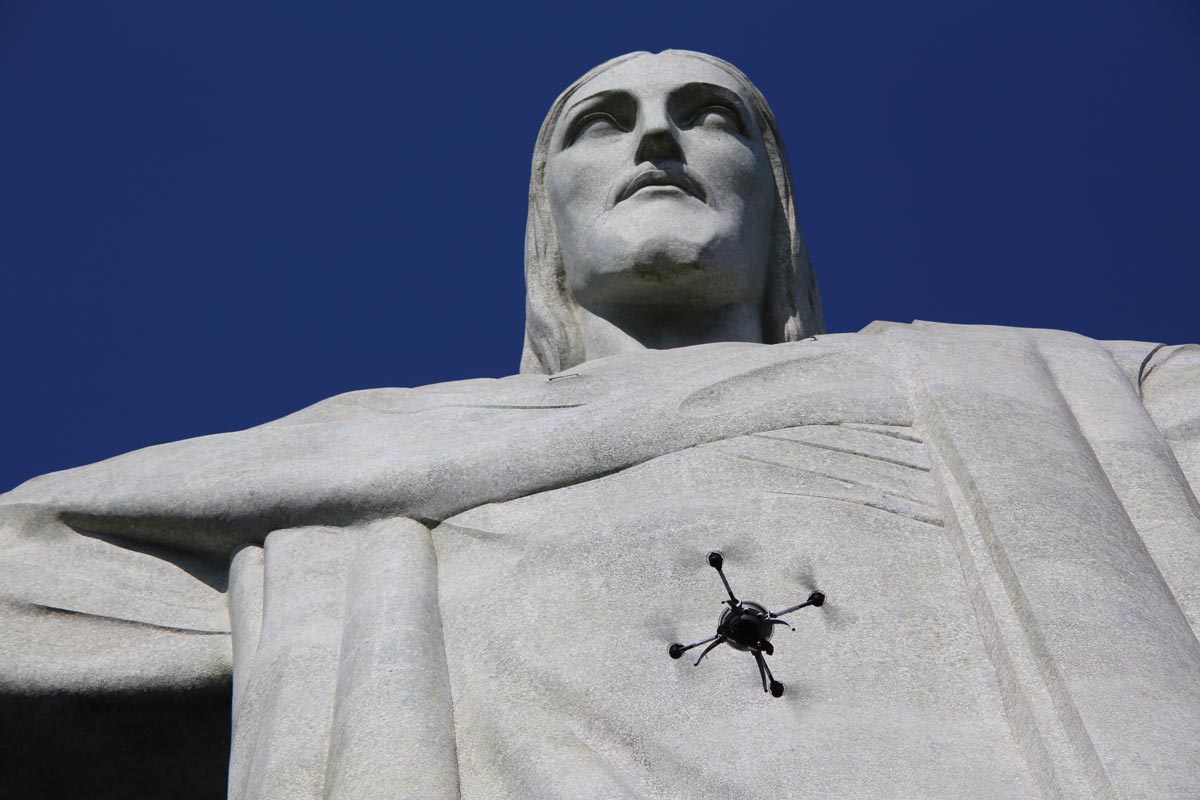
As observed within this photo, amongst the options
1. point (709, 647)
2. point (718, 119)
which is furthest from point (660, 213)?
point (709, 647)

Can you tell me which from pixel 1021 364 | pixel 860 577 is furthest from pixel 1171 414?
pixel 860 577

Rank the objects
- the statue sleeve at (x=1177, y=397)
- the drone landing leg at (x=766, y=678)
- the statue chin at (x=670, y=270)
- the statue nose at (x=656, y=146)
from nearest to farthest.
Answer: the drone landing leg at (x=766, y=678) < the statue sleeve at (x=1177, y=397) < the statue chin at (x=670, y=270) < the statue nose at (x=656, y=146)

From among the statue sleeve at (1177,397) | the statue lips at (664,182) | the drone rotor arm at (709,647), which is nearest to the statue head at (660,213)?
the statue lips at (664,182)

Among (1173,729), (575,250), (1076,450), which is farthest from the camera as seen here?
(575,250)

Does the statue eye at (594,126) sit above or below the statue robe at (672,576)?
above

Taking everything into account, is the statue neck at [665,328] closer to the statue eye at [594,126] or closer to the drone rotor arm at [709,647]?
the statue eye at [594,126]

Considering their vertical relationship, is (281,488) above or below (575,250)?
below

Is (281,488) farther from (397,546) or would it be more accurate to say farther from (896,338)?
(896,338)

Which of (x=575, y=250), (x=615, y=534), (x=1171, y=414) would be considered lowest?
(x=615, y=534)
